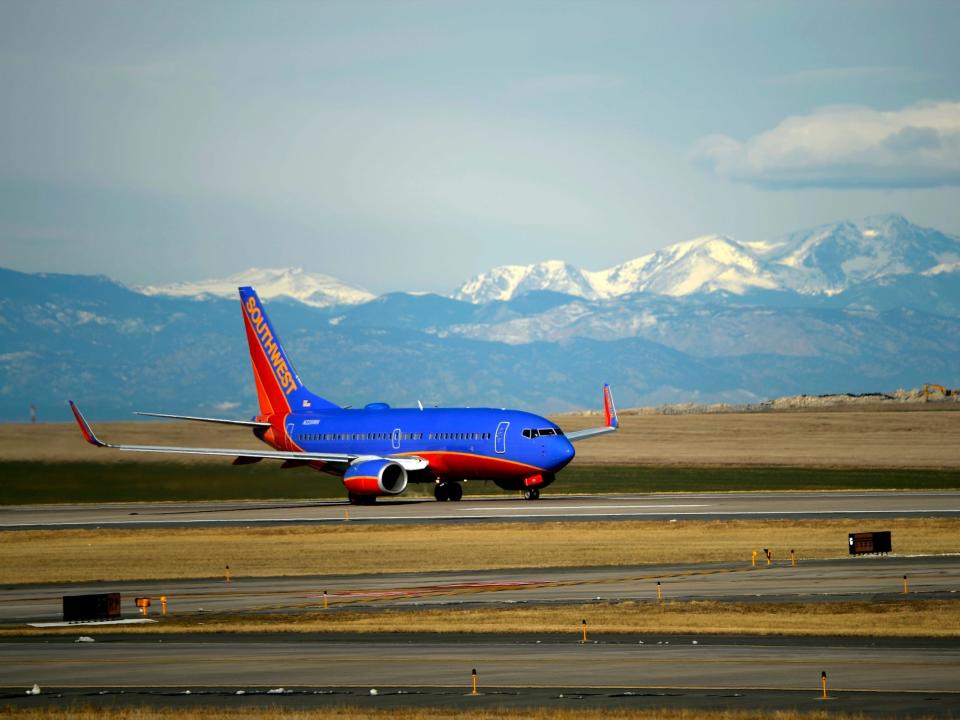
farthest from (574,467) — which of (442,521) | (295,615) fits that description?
(295,615)

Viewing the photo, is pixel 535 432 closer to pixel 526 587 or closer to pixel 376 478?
pixel 376 478

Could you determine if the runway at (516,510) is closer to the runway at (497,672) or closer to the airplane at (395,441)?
the airplane at (395,441)

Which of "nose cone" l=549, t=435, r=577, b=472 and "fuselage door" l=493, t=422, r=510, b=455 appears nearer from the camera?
"nose cone" l=549, t=435, r=577, b=472

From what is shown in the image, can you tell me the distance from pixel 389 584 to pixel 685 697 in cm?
2202

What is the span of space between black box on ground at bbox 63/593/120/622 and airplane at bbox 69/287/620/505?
35868mm

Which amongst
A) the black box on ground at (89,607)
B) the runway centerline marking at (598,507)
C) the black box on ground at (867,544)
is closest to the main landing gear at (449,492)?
the runway centerline marking at (598,507)

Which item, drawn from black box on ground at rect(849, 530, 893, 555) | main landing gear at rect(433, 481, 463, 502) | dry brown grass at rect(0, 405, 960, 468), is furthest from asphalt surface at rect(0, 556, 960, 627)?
dry brown grass at rect(0, 405, 960, 468)

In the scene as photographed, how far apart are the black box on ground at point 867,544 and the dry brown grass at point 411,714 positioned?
2719 cm

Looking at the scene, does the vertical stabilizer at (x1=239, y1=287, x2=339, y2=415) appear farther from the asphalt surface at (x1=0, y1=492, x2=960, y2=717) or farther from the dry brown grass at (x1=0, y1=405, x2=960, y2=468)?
the asphalt surface at (x1=0, y1=492, x2=960, y2=717)

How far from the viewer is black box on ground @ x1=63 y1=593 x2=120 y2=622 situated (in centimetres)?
3941

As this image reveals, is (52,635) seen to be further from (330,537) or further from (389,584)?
(330,537)

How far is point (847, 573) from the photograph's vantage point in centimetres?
4494

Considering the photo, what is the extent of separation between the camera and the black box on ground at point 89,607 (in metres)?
39.4

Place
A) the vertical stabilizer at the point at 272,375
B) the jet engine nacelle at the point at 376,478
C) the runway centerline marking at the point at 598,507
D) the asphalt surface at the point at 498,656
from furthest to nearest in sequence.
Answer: the vertical stabilizer at the point at 272,375
the jet engine nacelle at the point at 376,478
the runway centerline marking at the point at 598,507
the asphalt surface at the point at 498,656
